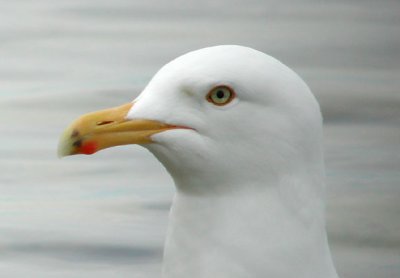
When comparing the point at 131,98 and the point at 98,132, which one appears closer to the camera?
the point at 98,132

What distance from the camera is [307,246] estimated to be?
497 cm

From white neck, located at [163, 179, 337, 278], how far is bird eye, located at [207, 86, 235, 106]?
23 centimetres

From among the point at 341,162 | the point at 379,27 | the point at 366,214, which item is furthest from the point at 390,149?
the point at 379,27

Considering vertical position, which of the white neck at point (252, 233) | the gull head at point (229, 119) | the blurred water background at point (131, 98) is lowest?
the white neck at point (252, 233)

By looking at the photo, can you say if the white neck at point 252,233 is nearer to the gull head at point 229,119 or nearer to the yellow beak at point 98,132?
the gull head at point 229,119

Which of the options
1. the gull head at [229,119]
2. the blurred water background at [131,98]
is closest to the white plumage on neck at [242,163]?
the gull head at [229,119]

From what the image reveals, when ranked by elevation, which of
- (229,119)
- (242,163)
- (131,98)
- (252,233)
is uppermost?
(131,98)

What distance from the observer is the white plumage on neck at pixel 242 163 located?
490 centimetres

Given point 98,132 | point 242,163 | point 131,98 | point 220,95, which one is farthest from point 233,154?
point 131,98

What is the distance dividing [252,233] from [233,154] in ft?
0.75

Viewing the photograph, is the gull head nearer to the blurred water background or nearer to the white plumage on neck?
the white plumage on neck

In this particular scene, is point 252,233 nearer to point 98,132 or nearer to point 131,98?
point 98,132

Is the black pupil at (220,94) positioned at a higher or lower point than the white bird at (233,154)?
higher

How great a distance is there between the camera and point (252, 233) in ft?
16.3
